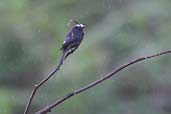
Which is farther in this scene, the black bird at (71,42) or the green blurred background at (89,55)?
the green blurred background at (89,55)

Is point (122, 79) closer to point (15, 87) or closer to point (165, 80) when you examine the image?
point (165, 80)

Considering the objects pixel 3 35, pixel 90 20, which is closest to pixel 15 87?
pixel 3 35

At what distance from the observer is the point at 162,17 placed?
17.3 ft

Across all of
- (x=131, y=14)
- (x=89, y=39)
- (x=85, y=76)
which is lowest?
(x=85, y=76)

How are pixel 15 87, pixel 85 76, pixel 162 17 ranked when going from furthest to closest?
pixel 162 17 < pixel 15 87 < pixel 85 76

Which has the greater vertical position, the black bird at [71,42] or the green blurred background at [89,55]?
the green blurred background at [89,55]

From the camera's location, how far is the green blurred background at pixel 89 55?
468 centimetres

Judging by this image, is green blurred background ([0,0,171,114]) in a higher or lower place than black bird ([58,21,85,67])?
higher

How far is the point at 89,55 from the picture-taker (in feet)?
15.0

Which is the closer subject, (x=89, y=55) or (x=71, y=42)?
(x=71, y=42)

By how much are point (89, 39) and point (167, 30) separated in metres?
0.60

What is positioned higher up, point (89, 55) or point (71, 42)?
point (89, 55)

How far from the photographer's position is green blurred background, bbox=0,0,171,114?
468cm

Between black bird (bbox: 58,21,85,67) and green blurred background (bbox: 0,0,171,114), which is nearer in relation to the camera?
black bird (bbox: 58,21,85,67)
